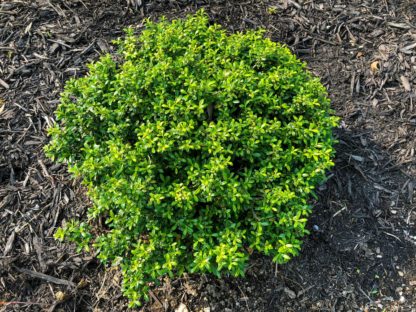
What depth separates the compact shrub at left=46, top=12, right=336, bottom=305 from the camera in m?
2.96

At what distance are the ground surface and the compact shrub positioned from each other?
2.53ft

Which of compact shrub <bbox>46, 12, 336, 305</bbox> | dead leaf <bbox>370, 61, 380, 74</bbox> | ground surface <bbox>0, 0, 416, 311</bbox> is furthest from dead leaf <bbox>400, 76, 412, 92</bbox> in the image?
compact shrub <bbox>46, 12, 336, 305</bbox>

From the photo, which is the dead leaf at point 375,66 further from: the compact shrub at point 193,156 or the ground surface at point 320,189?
the compact shrub at point 193,156

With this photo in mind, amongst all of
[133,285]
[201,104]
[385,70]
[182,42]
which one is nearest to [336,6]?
[385,70]

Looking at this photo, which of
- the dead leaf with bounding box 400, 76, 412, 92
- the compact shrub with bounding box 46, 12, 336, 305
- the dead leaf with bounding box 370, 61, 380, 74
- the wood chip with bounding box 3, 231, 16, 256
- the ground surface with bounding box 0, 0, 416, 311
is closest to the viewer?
the compact shrub with bounding box 46, 12, 336, 305

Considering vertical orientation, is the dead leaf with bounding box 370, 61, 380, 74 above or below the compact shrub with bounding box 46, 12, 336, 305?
below

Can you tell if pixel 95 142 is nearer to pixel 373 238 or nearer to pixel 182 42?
pixel 182 42

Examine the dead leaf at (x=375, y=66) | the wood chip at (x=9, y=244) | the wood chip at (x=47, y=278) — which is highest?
the dead leaf at (x=375, y=66)

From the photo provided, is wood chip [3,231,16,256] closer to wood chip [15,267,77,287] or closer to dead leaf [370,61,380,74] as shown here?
wood chip [15,267,77,287]

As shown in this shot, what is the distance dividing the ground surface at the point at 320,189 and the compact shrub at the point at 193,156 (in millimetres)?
771

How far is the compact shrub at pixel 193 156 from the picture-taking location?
296 centimetres

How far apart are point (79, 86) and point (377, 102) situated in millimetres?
3306

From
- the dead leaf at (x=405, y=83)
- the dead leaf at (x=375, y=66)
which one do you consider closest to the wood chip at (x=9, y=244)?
the dead leaf at (x=375, y=66)

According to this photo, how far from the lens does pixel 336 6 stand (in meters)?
5.67
